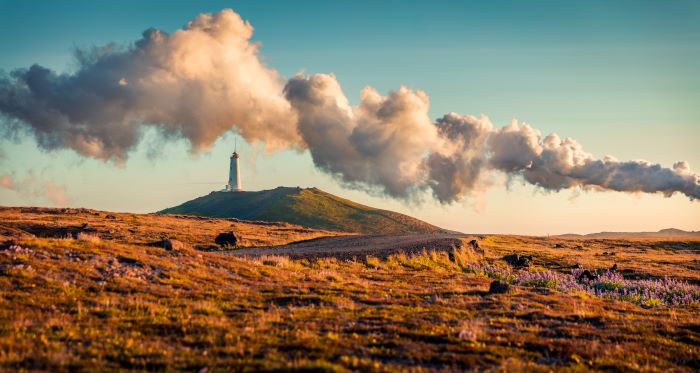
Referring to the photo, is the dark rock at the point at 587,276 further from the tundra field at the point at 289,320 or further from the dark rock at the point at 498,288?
the dark rock at the point at 498,288

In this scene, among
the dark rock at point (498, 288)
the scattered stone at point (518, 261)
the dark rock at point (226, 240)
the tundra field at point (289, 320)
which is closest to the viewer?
the tundra field at point (289, 320)

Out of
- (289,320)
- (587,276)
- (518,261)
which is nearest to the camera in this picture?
(289,320)

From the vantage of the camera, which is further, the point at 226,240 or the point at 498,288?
the point at 226,240

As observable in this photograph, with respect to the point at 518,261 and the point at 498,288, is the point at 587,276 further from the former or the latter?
the point at 498,288

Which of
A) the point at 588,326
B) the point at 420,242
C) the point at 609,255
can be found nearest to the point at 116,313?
the point at 588,326

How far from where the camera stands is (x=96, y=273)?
20484 millimetres

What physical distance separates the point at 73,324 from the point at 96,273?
7892mm

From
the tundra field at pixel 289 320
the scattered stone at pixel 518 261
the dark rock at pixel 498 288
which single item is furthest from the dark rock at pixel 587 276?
the dark rock at pixel 498 288

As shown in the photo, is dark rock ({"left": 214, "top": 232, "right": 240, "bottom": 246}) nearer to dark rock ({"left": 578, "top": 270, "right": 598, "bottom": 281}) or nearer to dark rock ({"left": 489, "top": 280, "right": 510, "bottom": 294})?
dark rock ({"left": 489, "top": 280, "right": 510, "bottom": 294})

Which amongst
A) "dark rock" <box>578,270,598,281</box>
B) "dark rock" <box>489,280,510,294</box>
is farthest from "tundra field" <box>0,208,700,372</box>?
"dark rock" <box>578,270,598,281</box>

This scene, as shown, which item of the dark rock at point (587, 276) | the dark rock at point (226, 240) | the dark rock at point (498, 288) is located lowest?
the dark rock at point (587, 276)

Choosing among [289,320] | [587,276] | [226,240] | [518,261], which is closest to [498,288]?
[289,320]

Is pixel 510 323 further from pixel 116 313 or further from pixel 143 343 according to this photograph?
pixel 116 313

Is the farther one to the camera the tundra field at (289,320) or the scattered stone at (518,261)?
the scattered stone at (518,261)
